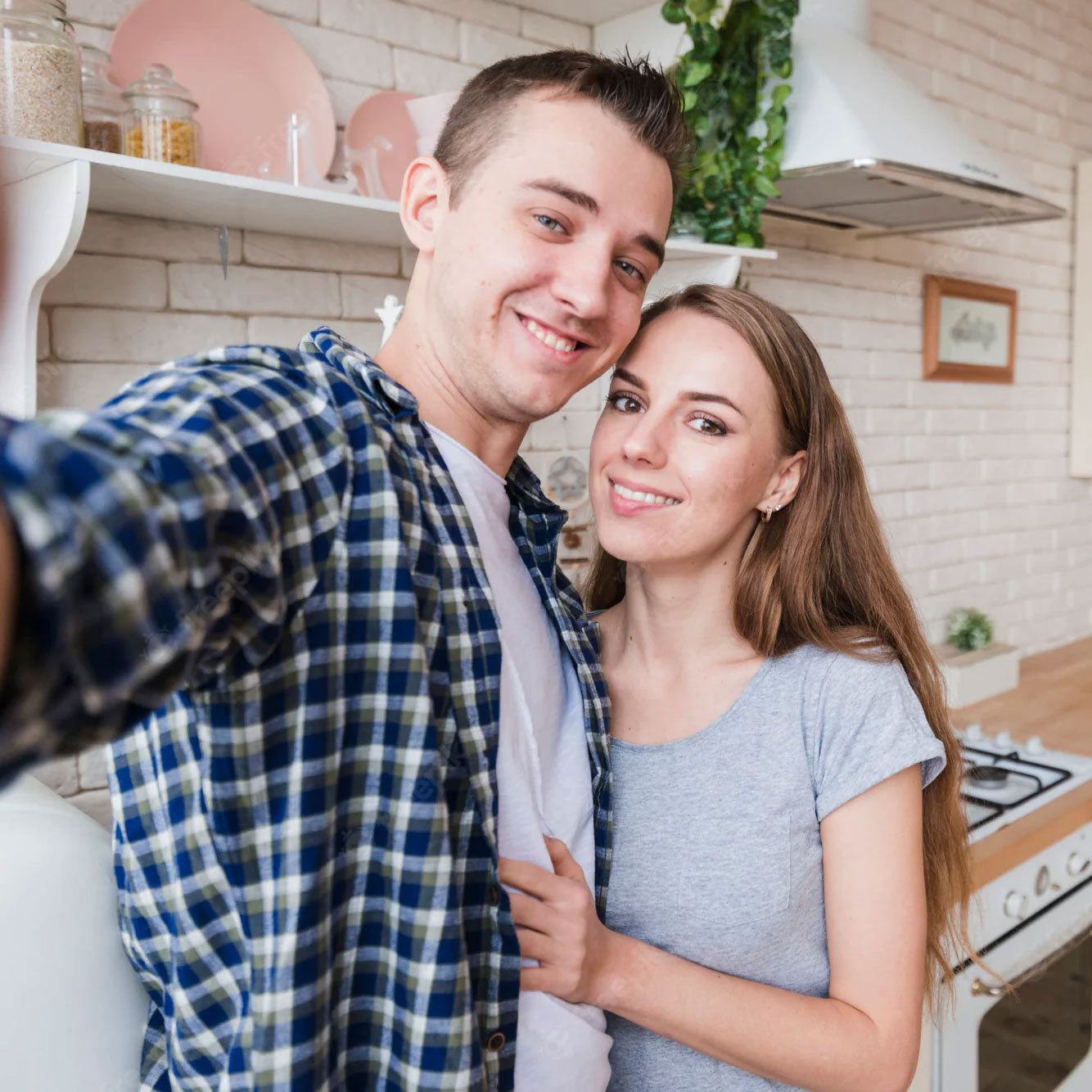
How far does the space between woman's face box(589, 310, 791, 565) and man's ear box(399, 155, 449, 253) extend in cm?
33

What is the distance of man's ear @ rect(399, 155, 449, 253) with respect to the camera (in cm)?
96

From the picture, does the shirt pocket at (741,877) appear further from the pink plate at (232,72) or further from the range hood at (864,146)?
the range hood at (864,146)

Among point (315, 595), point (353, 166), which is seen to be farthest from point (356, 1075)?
point (353, 166)

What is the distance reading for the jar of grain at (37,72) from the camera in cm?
108

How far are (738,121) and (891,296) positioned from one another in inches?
37.3

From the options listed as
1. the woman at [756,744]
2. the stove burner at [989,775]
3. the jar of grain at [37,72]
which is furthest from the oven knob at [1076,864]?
the jar of grain at [37,72]

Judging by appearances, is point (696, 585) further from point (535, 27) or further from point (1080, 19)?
point (1080, 19)

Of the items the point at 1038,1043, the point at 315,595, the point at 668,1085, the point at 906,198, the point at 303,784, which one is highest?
the point at 906,198

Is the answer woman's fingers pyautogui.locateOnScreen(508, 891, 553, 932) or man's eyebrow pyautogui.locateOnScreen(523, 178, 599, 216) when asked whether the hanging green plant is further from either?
woman's fingers pyautogui.locateOnScreen(508, 891, 553, 932)

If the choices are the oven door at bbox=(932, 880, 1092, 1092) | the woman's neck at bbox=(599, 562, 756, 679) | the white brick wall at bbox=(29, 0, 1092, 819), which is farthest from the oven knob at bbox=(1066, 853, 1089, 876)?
the woman's neck at bbox=(599, 562, 756, 679)

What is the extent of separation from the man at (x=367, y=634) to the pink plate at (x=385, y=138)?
62cm

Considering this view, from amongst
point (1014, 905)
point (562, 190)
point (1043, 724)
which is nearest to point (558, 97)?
point (562, 190)

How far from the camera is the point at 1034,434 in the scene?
324cm

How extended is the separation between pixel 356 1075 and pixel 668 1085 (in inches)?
18.8
